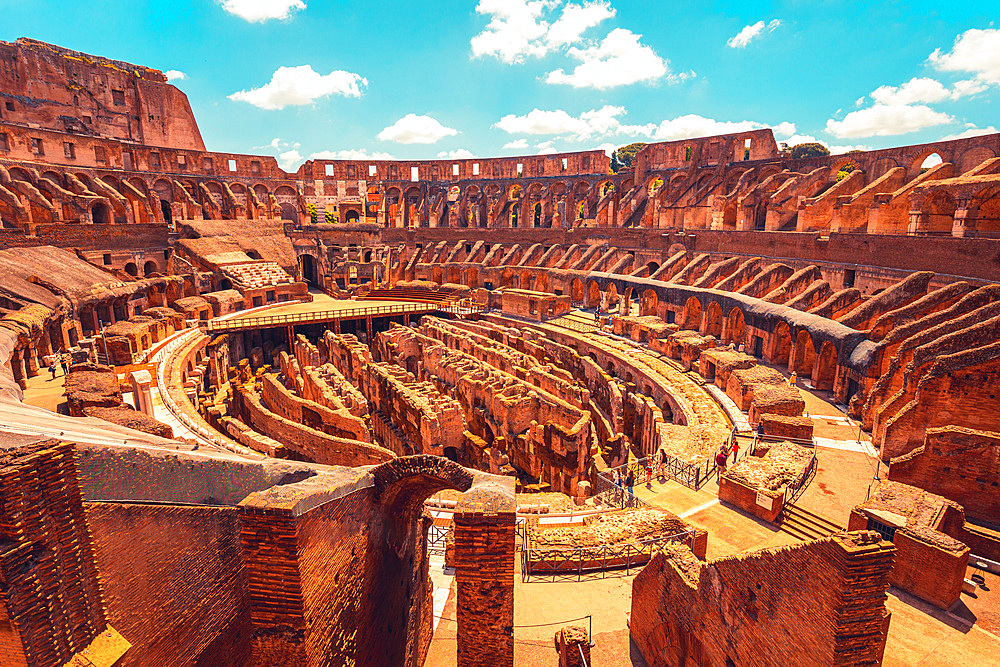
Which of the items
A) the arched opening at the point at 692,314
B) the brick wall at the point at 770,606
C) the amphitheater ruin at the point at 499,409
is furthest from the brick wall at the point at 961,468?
the arched opening at the point at 692,314

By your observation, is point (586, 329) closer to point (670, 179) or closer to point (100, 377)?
point (670, 179)

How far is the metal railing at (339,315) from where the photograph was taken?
93.1 ft

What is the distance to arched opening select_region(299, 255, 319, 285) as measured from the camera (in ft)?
144

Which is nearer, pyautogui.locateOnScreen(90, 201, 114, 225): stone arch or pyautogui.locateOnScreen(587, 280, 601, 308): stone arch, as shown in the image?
pyautogui.locateOnScreen(587, 280, 601, 308): stone arch

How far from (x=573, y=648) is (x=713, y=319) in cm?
1979

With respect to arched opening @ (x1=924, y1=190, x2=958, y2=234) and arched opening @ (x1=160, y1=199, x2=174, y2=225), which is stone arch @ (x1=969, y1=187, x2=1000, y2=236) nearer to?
arched opening @ (x1=924, y1=190, x2=958, y2=234)

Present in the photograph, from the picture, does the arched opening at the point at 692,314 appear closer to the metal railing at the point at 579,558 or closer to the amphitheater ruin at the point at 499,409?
the amphitheater ruin at the point at 499,409

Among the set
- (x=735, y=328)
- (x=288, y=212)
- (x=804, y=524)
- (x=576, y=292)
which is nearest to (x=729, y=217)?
(x=576, y=292)

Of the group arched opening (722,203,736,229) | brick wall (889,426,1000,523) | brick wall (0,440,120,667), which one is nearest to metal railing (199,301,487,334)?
arched opening (722,203,736,229)

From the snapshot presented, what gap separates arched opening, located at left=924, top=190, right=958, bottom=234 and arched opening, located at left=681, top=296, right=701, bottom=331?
31.1 ft

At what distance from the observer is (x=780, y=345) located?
20.2 m

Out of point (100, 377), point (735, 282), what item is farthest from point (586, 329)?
point (100, 377)

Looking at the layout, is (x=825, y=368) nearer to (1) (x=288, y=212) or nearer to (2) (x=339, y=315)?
(2) (x=339, y=315)

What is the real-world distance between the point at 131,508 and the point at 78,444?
33.6 inches
